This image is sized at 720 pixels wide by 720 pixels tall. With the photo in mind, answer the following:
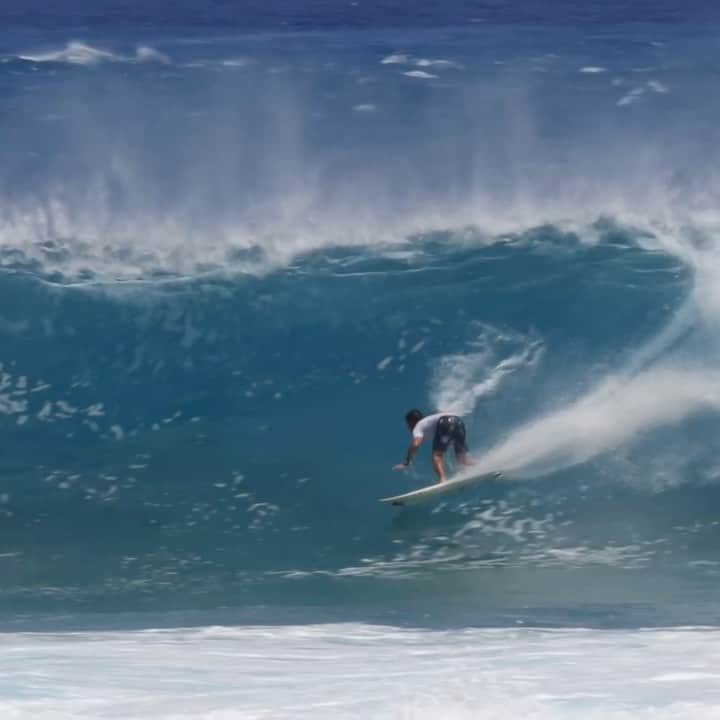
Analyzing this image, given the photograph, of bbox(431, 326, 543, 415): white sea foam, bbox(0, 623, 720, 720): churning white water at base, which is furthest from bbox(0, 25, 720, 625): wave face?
bbox(0, 623, 720, 720): churning white water at base

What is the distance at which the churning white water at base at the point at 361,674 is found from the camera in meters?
4.85

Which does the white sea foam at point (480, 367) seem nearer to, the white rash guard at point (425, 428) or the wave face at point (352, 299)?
the wave face at point (352, 299)

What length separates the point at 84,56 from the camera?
10.6 metres

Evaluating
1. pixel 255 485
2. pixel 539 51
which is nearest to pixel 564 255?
pixel 539 51

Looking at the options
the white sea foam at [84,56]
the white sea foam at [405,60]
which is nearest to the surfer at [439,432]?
the white sea foam at [405,60]

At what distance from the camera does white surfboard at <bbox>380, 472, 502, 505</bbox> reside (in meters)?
8.21

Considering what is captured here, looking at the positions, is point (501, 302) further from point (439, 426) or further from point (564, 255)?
point (439, 426)

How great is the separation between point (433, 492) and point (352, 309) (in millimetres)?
2269

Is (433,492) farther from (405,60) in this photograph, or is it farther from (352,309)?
(405,60)

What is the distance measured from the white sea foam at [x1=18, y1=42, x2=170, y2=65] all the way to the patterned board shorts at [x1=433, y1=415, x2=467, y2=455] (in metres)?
4.18

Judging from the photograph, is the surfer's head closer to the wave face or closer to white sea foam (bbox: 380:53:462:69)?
the wave face

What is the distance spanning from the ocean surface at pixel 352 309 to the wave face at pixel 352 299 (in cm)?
2

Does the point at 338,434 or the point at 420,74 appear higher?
the point at 420,74

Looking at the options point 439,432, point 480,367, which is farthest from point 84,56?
point 439,432
